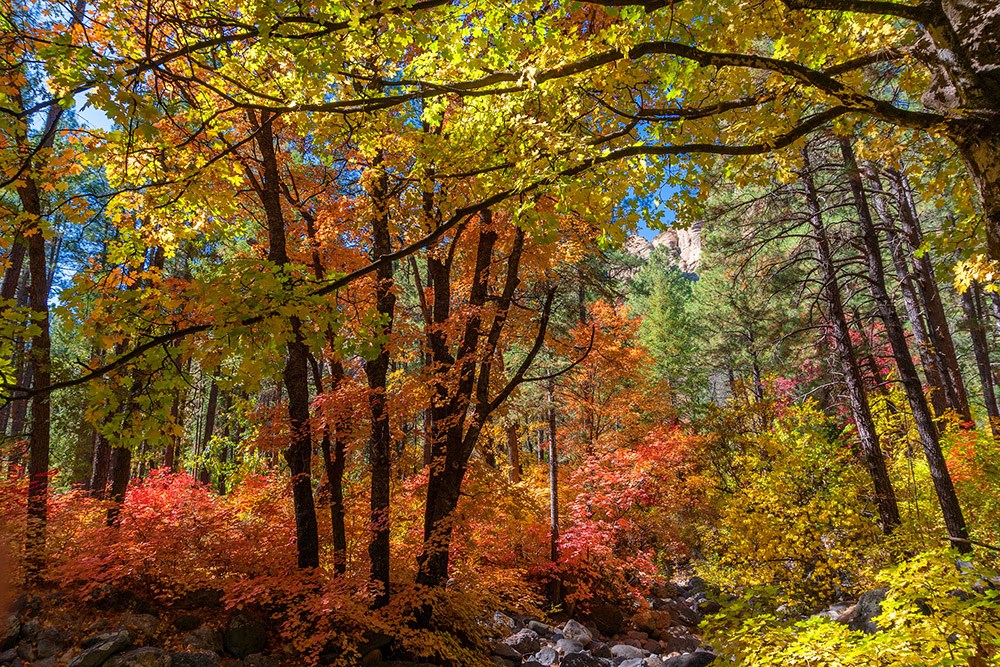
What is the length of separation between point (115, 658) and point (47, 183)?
5.08 m

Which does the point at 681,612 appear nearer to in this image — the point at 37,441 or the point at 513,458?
the point at 513,458

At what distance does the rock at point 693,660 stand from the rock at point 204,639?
255 inches

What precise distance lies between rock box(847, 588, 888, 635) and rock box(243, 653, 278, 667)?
7.08 meters

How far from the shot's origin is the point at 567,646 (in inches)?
363

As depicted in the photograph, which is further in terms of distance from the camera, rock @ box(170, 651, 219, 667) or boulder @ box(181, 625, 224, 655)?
boulder @ box(181, 625, 224, 655)

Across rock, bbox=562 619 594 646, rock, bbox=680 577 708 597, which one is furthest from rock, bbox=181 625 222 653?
rock, bbox=680 577 708 597

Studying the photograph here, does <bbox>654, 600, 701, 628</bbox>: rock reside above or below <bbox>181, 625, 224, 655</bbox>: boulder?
below

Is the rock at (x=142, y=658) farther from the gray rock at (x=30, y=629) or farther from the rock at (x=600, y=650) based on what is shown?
the rock at (x=600, y=650)

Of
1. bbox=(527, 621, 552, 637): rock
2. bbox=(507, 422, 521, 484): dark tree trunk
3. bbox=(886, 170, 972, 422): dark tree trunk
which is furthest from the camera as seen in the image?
bbox=(507, 422, 521, 484): dark tree trunk

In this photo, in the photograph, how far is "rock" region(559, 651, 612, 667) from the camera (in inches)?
338

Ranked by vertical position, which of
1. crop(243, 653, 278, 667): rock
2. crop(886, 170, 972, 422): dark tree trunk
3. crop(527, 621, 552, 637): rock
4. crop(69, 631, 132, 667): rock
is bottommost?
crop(527, 621, 552, 637): rock

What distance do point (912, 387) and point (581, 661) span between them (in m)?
7.03

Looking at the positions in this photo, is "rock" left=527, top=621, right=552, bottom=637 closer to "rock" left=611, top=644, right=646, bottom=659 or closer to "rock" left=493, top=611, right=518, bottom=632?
"rock" left=493, top=611, right=518, bottom=632

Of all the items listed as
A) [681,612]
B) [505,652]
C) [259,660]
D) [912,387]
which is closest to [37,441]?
[259,660]
